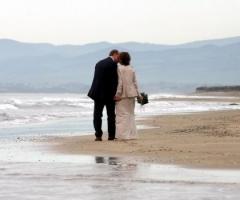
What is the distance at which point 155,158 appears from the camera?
10.8 meters

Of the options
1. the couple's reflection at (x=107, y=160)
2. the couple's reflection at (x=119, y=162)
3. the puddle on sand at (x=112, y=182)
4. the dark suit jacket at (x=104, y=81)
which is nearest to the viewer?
the puddle on sand at (x=112, y=182)

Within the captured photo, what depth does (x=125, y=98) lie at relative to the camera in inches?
558

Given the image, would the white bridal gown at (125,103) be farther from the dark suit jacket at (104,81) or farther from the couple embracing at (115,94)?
the dark suit jacket at (104,81)

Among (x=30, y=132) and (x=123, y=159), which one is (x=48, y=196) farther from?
(x=30, y=132)

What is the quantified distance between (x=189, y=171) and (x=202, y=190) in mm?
1501

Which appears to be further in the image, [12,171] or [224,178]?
A: [12,171]

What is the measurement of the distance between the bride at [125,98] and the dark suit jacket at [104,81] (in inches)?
6.7

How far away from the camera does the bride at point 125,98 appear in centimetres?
1410

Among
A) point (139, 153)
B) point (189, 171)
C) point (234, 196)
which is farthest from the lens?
point (139, 153)

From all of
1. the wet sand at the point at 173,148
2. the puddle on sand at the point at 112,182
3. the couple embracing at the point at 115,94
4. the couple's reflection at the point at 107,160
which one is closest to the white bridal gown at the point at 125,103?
the couple embracing at the point at 115,94

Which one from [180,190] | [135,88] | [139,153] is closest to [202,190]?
[180,190]

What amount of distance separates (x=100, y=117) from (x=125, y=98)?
0.54 m

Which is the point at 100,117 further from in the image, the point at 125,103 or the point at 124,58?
the point at 124,58

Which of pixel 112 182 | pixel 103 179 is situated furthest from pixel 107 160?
pixel 112 182
